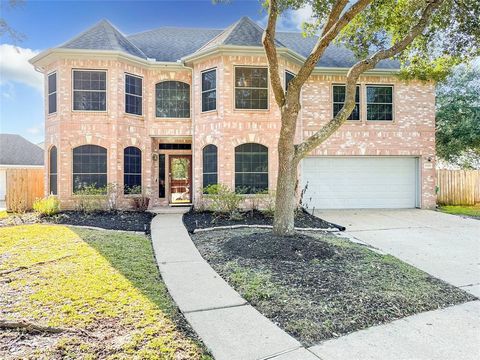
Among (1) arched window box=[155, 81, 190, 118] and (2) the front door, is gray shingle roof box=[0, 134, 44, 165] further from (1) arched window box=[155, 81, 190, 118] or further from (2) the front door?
(1) arched window box=[155, 81, 190, 118]

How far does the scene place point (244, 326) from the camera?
3.64 meters

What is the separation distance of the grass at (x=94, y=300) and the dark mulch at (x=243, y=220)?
9.18 ft

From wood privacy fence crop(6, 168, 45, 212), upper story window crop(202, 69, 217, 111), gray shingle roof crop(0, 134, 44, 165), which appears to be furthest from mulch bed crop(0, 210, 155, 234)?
gray shingle roof crop(0, 134, 44, 165)

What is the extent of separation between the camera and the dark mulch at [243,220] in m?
9.56

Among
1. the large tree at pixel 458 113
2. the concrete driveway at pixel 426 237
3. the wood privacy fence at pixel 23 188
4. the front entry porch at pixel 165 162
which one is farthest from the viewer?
the large tree at pixel 458 113

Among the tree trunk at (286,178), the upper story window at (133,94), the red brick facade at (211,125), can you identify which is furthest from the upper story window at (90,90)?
the tree trunk at (286,178)

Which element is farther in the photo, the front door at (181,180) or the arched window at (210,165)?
the front door at (181,180)

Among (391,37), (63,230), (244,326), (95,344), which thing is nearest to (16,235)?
(63,230)

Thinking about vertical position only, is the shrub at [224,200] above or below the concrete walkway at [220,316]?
above

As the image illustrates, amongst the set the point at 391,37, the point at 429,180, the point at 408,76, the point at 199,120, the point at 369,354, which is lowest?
the point at 369,354

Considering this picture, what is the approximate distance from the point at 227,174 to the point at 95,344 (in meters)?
8.85

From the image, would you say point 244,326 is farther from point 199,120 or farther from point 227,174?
point 199,120

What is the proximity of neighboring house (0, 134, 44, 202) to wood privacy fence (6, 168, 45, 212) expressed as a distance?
9110mm

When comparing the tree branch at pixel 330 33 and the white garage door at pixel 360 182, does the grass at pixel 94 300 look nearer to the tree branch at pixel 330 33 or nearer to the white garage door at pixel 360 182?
the tree branch at pixel 330 33
